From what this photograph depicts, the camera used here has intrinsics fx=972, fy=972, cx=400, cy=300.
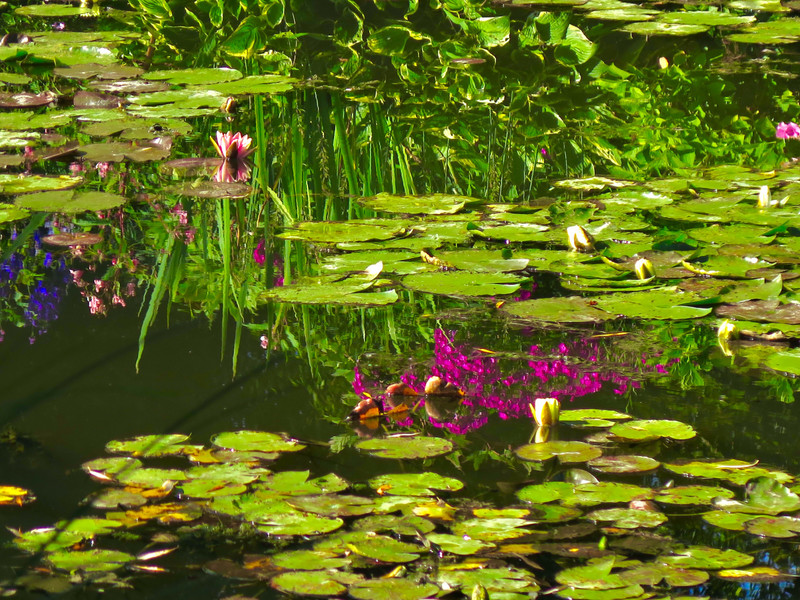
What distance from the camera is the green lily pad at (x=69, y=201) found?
→ 2.89 m

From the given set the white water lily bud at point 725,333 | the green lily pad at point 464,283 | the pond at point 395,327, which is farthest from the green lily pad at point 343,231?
the white water lily bud at point 725,333

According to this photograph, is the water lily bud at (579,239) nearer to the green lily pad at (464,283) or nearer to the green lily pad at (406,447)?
the green lily pad at (464,283)

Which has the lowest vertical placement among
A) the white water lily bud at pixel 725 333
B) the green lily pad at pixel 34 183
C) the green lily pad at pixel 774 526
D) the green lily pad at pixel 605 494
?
the green lily pad at pixel 774 526

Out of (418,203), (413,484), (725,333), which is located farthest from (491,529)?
(418,203)

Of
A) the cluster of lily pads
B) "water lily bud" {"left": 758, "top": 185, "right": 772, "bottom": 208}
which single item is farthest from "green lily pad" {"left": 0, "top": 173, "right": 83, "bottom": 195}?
"water lily bud" {"left": 758, "top": 185, "right": 772, "bottom": 208}

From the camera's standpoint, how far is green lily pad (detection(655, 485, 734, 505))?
5.10ft

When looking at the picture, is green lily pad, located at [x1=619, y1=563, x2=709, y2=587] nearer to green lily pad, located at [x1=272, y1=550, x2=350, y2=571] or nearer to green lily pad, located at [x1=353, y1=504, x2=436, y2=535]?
green lily pad, located at [x1=353, y1=504, x2=436, y2=535]

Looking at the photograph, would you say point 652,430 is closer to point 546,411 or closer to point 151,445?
point 546,411

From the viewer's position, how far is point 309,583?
50.7 inches

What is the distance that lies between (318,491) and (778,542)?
70 cm

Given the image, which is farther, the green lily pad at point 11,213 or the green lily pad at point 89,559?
the green lily pad at point 11,213

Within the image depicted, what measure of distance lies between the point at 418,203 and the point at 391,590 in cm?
193

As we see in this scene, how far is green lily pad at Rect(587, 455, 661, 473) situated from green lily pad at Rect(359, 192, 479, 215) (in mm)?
1411

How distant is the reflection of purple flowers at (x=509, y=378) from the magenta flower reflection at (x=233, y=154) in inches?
52.3
